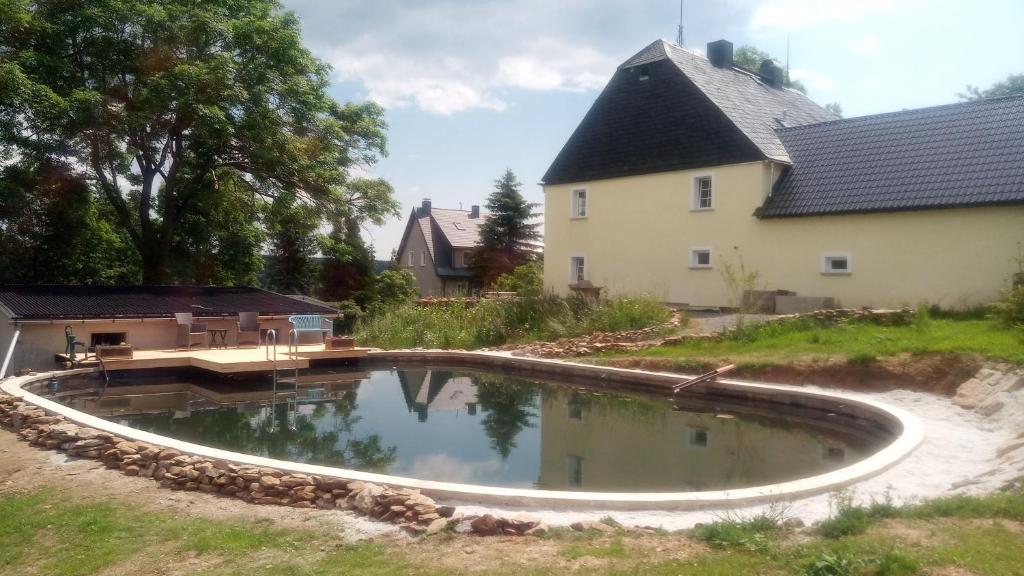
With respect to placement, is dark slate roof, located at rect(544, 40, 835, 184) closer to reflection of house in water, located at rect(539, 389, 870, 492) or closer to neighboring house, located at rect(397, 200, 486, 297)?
reflection of house in water, located at rect(539, 389, 870, 492)

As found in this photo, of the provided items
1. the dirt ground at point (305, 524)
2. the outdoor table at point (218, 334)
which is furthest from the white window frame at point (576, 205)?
the dirt ground at point (305, 524)

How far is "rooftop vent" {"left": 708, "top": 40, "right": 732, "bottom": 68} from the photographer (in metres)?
24.1

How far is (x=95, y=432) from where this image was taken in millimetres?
7344

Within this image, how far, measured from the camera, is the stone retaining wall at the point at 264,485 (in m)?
4.89

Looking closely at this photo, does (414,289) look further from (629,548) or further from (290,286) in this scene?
(629,548)

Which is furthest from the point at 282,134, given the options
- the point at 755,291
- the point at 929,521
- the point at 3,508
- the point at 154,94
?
the point at 929,521

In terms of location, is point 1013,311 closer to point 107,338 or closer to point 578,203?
point 578,203

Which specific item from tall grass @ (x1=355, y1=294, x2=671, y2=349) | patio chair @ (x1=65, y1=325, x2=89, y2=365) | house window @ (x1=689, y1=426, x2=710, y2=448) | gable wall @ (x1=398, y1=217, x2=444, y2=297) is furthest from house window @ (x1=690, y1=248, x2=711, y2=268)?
gable wall @ (x1=398, y1=217, x2=444, y2=297)

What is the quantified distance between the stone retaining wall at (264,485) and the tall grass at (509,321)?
1069 cm

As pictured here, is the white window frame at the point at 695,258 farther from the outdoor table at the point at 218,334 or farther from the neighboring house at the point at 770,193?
the outdoor table at the point at 218,334

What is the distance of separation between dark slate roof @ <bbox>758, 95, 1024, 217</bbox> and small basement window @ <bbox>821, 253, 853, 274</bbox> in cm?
107

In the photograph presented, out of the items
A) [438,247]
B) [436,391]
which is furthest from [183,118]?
[438,247]

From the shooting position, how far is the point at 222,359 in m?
13.5

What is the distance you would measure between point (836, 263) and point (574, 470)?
12.4 meters
